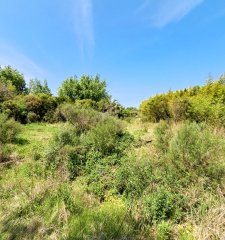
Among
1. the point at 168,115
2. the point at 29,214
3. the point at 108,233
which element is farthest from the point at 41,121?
the point at 108,233

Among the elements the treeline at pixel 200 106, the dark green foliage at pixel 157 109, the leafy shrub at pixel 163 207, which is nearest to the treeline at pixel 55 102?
the dark green foliage at pixel 157 109

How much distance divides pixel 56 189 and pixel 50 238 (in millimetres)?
1455

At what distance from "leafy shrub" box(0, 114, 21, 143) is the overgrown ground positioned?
1955 millimetres

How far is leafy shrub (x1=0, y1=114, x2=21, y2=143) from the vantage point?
8086 millimetres

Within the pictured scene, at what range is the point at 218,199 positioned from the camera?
4020 mm

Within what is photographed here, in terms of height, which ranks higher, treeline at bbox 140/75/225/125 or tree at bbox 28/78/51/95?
tree at bbox 28/78/51/95

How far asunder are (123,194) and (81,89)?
74.5 feet

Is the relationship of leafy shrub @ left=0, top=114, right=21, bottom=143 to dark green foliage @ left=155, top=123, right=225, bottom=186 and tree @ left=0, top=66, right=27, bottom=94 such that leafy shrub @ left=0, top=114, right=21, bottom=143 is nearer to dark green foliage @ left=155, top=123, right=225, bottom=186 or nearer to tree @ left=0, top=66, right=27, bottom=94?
Result: dark green foliage @ left=155, top=123, right=225, bottom=186

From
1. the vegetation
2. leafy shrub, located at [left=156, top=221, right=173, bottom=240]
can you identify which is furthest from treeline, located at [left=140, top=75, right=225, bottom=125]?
leafy shrub, located at [left=156, top=221, right=173, bottom=240]

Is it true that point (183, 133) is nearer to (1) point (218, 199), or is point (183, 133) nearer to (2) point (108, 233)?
(1) point (218, 199)

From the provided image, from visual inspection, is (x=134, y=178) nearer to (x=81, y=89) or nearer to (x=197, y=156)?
(x=197, y=156)

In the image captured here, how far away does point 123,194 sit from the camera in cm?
483

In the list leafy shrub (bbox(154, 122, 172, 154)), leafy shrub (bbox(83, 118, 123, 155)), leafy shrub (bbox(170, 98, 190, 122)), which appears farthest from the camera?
leafy shrub (bbox(170, 98, 190, 122))

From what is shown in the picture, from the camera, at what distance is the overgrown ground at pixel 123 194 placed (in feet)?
11.9
